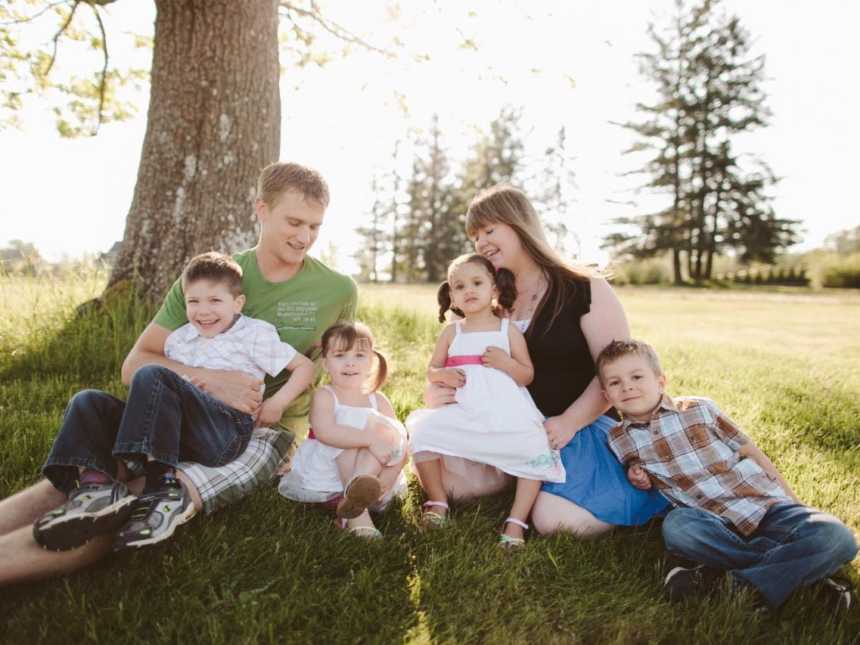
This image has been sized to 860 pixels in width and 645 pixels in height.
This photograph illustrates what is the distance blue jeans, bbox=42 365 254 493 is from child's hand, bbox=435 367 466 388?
1.12m

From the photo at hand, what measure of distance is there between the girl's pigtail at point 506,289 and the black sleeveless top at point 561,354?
17cm

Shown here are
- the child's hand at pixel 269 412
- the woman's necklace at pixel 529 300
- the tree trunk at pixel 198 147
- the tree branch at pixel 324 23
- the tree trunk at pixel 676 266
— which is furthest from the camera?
the tree trunk at pixel 676 266

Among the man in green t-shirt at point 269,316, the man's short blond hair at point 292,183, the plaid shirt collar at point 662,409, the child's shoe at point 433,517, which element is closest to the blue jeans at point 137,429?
the man in green t-shirt at point 269,316

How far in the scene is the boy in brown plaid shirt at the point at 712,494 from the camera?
92.8 inches

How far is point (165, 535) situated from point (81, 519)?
280 millimetres

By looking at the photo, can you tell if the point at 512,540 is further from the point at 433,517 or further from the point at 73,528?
the point at 73,528

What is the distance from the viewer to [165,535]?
222 cm

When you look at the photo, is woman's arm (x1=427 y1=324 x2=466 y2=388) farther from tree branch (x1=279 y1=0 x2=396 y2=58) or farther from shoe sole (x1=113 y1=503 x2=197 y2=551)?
tree branch (x1=279 y1=0 x2=396 y2=58)

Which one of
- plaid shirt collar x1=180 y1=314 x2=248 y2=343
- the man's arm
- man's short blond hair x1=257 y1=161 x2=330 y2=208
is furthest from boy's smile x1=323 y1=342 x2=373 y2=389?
man's short blond hair x1=257 y1=161 x2=330 y2=208

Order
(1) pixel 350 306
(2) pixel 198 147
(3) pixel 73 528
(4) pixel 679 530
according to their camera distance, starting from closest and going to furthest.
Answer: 1. (3) pixel 73 528
2. (4) pixel 679 530
3. (1) pixel 350 306
4. (2) pixel 198 147

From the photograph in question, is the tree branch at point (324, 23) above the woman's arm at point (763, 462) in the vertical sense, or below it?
above

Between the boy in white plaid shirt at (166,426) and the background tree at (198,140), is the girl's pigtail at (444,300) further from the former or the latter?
the background tree at (198,140)

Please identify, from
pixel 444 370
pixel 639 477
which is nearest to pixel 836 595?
pixel 639 477

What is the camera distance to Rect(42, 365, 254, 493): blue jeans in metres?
2.34
